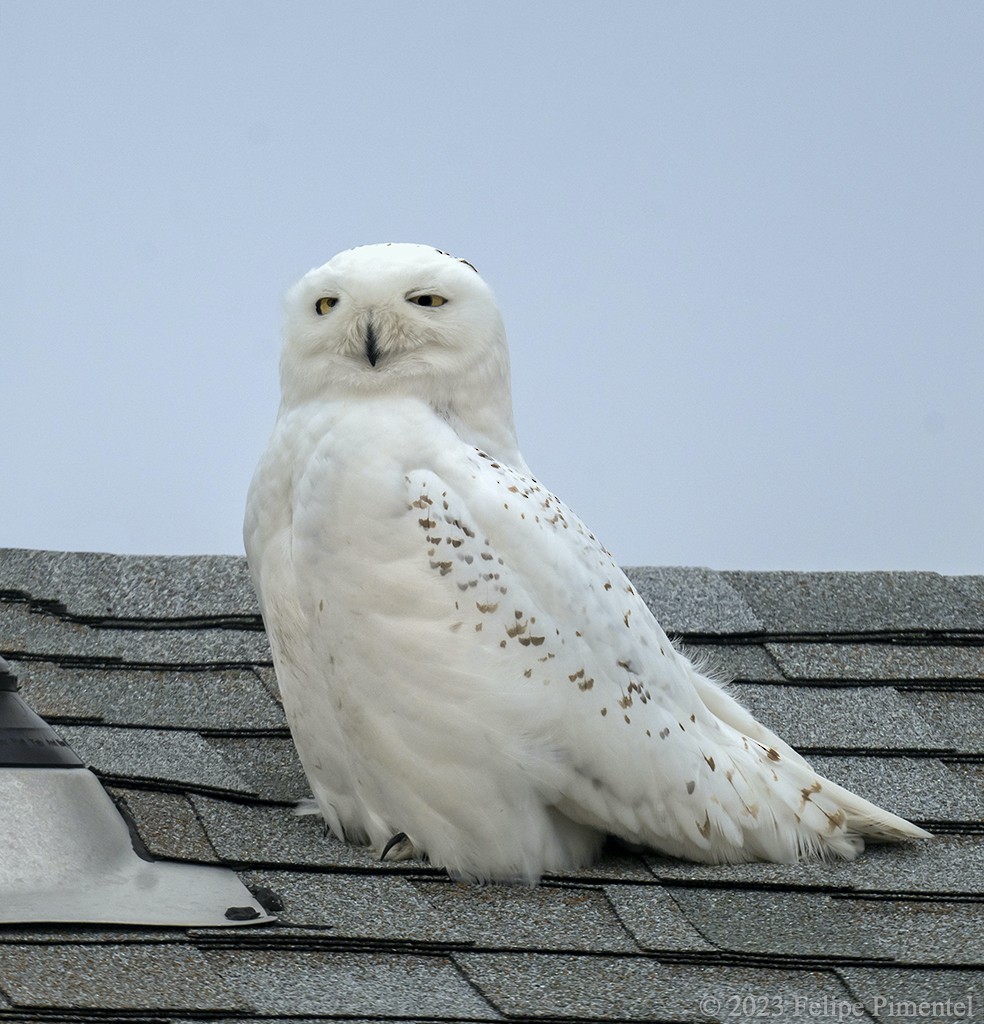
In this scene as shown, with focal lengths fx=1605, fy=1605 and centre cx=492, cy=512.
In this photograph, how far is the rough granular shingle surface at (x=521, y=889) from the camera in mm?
1964

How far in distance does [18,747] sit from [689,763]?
3.45 feet

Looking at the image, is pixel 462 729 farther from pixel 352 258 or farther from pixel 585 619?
pixel 352 258

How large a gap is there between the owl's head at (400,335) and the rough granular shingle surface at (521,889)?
0.73 m

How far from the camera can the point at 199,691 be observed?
10.6 ft

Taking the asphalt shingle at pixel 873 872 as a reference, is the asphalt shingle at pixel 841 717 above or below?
above

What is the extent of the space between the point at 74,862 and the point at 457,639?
0.65 meters

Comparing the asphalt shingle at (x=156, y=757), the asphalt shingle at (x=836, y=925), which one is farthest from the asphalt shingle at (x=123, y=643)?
the asphalt shingle at (x=836, y=925)

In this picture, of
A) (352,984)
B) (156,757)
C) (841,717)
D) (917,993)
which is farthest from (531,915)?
(841,717)

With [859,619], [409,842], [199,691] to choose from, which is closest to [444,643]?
[409,842]

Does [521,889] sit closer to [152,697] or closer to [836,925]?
[836,925]

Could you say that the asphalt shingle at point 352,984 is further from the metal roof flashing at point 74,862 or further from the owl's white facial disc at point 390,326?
the owl's white facial disc at point 390,326

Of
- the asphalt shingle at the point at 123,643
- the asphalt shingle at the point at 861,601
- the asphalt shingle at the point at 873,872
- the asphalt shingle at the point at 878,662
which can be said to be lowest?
the asphalt shingle at the point at 873,872

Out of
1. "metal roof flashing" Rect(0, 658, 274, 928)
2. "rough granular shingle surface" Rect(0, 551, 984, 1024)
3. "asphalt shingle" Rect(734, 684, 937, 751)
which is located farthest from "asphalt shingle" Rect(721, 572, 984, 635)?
"metal roof flashing" Rect(0, 658, 274, 928)

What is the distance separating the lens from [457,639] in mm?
2496
